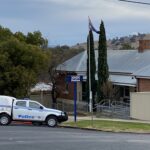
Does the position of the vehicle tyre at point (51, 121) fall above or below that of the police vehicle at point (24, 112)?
below

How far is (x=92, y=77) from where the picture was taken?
179ft

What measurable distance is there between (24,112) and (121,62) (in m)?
25.9

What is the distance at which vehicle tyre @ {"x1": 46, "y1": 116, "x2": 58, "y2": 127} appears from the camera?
3347 centimetres

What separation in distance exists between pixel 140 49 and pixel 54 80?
11.2 meters

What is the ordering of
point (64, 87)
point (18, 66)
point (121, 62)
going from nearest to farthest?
1. point (18, 66)
2. point (121, 62)
3. point (64, 87)

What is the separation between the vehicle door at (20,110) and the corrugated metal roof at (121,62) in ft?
59.3

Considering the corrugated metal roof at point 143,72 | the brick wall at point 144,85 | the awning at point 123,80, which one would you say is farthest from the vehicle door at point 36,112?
the awning at point 123,80

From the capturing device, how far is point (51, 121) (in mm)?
33562

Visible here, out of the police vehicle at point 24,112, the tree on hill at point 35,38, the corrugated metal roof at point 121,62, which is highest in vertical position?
the tree on hill at point 35,38

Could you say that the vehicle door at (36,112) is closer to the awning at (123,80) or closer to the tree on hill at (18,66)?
the tree on hill at (18,66)

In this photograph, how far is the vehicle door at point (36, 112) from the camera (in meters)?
33.2

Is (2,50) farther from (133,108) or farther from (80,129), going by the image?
(80,129)

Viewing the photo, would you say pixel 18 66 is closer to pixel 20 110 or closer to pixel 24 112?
pixel 20 110

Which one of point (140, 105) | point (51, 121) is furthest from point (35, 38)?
point (51, 121)
